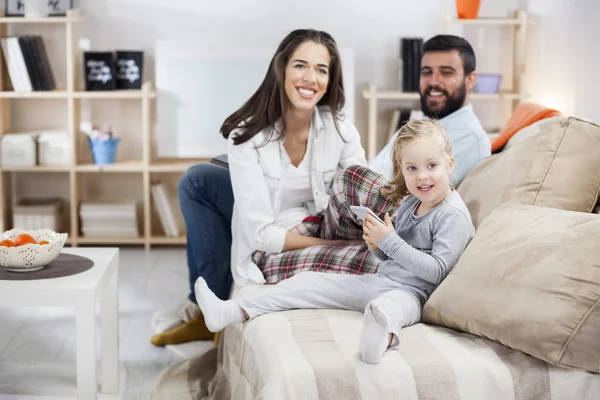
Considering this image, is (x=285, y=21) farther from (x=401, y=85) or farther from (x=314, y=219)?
(x=314, y=219)

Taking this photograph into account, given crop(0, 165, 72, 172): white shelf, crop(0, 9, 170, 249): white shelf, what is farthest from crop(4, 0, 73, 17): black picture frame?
crop(0, 165, 72, 172): white shelf

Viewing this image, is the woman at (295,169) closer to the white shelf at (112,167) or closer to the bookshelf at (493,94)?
the bookshelf at (493,94)

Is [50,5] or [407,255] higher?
[50,5]

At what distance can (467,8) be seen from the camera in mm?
4582

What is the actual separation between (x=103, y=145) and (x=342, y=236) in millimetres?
2456

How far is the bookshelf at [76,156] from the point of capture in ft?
15.0

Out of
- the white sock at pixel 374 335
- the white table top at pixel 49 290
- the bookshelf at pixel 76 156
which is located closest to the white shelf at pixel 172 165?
the bookshelf at pixel 76 156

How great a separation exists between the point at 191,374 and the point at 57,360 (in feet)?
→ 1.74

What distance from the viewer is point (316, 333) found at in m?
1.86

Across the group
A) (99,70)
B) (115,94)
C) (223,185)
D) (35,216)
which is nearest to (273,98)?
(223,185)

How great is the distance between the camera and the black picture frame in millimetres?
4586

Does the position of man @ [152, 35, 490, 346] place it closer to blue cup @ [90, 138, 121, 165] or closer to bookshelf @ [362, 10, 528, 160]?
bookshelf @ [362, 10, 528, 160]

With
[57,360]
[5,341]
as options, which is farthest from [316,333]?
[5,341]

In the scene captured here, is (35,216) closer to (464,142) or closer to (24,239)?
(24,239)
